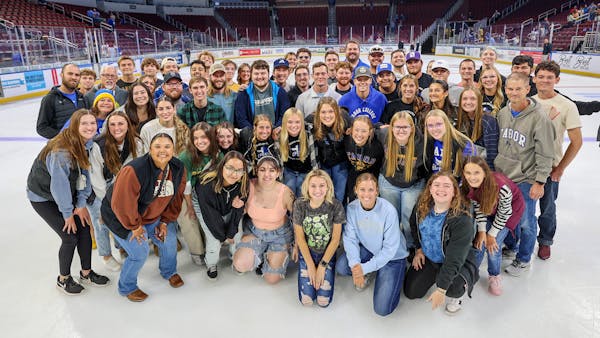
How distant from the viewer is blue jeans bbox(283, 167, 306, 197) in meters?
3.37

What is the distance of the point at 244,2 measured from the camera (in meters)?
36.0

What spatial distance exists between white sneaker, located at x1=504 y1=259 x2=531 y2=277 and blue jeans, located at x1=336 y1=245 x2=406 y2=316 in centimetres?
93

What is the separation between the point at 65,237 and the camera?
2762mm

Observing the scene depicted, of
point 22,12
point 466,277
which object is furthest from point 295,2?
point 466,277

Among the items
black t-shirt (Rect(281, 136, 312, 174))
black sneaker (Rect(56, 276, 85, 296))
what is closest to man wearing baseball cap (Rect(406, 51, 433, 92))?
black t-shirt (Rect(281, 136, 312, 174))

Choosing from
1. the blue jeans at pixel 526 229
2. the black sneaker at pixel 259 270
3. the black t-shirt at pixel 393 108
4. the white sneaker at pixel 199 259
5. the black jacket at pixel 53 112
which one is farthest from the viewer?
the black jacket at pixel 53 112

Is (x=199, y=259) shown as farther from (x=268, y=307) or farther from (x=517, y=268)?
(x=517, y=268)

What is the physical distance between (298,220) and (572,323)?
6.31 ft

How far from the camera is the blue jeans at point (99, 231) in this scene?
3068 mm

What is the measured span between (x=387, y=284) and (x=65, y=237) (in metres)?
2.29

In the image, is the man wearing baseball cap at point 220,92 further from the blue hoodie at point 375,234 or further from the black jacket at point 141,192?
the blue hoodie at point 375,234

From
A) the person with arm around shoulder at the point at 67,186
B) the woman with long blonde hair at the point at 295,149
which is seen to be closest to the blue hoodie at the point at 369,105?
the woman with long blonde hair at the point at 295,149

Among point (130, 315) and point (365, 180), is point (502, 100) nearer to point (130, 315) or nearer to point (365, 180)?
point (365, 180)

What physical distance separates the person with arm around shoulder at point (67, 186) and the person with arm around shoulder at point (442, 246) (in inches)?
93.0
